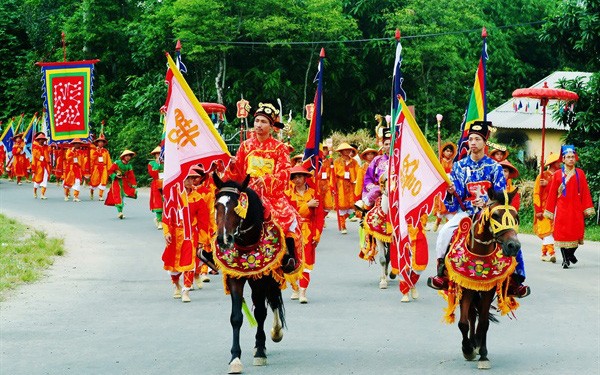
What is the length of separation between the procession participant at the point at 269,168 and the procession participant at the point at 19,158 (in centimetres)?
2963

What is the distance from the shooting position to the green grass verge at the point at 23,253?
15344 millimetres

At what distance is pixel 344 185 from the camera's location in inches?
948

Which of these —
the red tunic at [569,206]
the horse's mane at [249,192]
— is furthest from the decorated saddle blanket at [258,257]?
the red tunic at [569,206]

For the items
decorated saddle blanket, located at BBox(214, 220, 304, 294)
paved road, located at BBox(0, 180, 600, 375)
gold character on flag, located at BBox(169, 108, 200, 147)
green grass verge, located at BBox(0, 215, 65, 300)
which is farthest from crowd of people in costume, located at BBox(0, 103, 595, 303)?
green grass verge, located at BBox(0, 215, 65, 300)

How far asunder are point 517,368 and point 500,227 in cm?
130

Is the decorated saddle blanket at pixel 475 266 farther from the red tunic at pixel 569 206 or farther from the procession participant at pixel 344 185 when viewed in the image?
the procession participant at pixel 344 185

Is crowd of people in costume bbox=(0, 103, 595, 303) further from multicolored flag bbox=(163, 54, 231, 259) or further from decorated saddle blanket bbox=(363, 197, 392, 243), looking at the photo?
multicolored flag bbox=(163, 54, 231, 259)

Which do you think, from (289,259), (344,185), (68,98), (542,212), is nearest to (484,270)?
(289,259)

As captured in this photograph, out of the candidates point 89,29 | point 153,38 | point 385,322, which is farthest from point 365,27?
point 385,322

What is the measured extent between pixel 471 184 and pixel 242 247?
211cm

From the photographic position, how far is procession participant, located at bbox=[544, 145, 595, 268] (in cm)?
1695

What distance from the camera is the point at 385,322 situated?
1172 centimetres

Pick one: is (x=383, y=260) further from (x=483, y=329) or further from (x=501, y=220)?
(x=501, y=220)

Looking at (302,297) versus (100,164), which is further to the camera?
(100,164)
